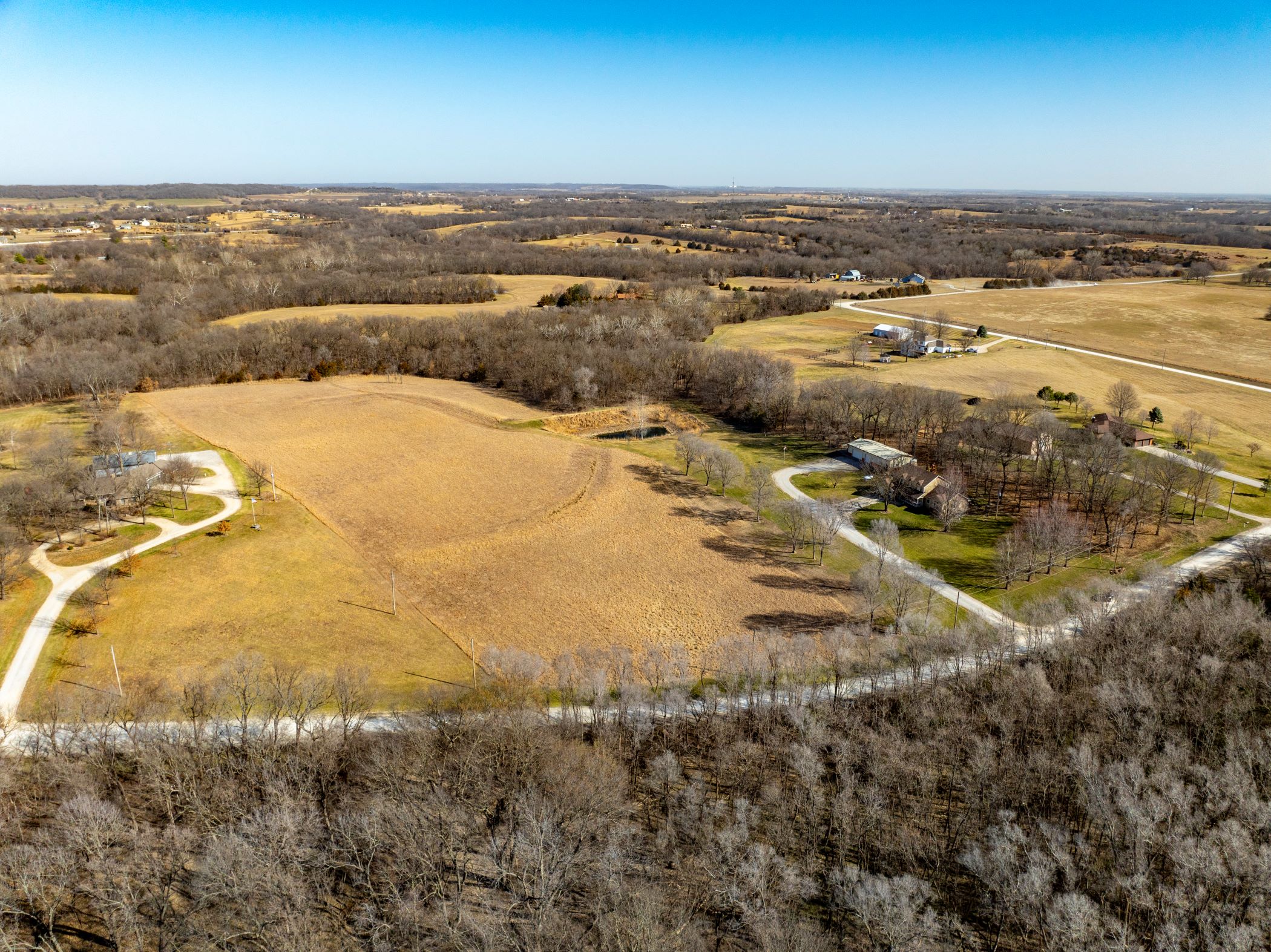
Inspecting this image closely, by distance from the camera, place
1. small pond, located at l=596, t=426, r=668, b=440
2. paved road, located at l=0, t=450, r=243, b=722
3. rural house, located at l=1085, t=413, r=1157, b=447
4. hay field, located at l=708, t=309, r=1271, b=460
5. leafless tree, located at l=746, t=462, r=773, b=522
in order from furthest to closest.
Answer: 1. small pond, located at l=596, t=426, r=668, b=440
2. hay field, located at l=708, t=309, r=1271, b=460
3. rural house, located at l=1085, t=413, r=1157, b=447
4. leafless tree, located at l=746, t=462, r=773, b=522
5. paved road, located at l=0, t=450, r=243, b=722

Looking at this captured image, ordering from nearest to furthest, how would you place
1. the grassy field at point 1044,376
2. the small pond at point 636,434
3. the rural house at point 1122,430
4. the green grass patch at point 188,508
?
the green grass patch at point 188,508 < the rural house at point 1122,430 < the grassy field at point 1044,376 < the small pond at point 636,434

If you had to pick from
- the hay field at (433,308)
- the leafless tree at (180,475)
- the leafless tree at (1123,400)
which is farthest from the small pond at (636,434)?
the leafless tree at (1123,400)

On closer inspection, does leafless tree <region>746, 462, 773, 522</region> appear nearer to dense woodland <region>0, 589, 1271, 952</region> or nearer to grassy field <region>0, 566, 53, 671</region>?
dense woodland <region>0, 589, 1271, 952</region>

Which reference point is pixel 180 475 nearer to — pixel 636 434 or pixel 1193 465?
pixel 636 434

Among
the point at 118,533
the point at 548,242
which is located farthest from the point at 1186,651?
the point at 548,242

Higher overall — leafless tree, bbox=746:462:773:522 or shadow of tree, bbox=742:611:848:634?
leafless tree, bbox=746:462:773:522

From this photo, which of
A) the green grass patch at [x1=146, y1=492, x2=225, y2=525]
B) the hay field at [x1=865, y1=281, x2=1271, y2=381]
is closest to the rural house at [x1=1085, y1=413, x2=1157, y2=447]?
the hay field at [x1=865, y1=281, x2=1271, y2=381]

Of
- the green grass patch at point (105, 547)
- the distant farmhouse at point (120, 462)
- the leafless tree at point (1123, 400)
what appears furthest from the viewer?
the leafless tree at point (1123, 400)

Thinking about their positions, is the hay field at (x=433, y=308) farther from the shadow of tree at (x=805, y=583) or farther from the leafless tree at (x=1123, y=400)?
the leafless tree at (x=1123, y=400)
